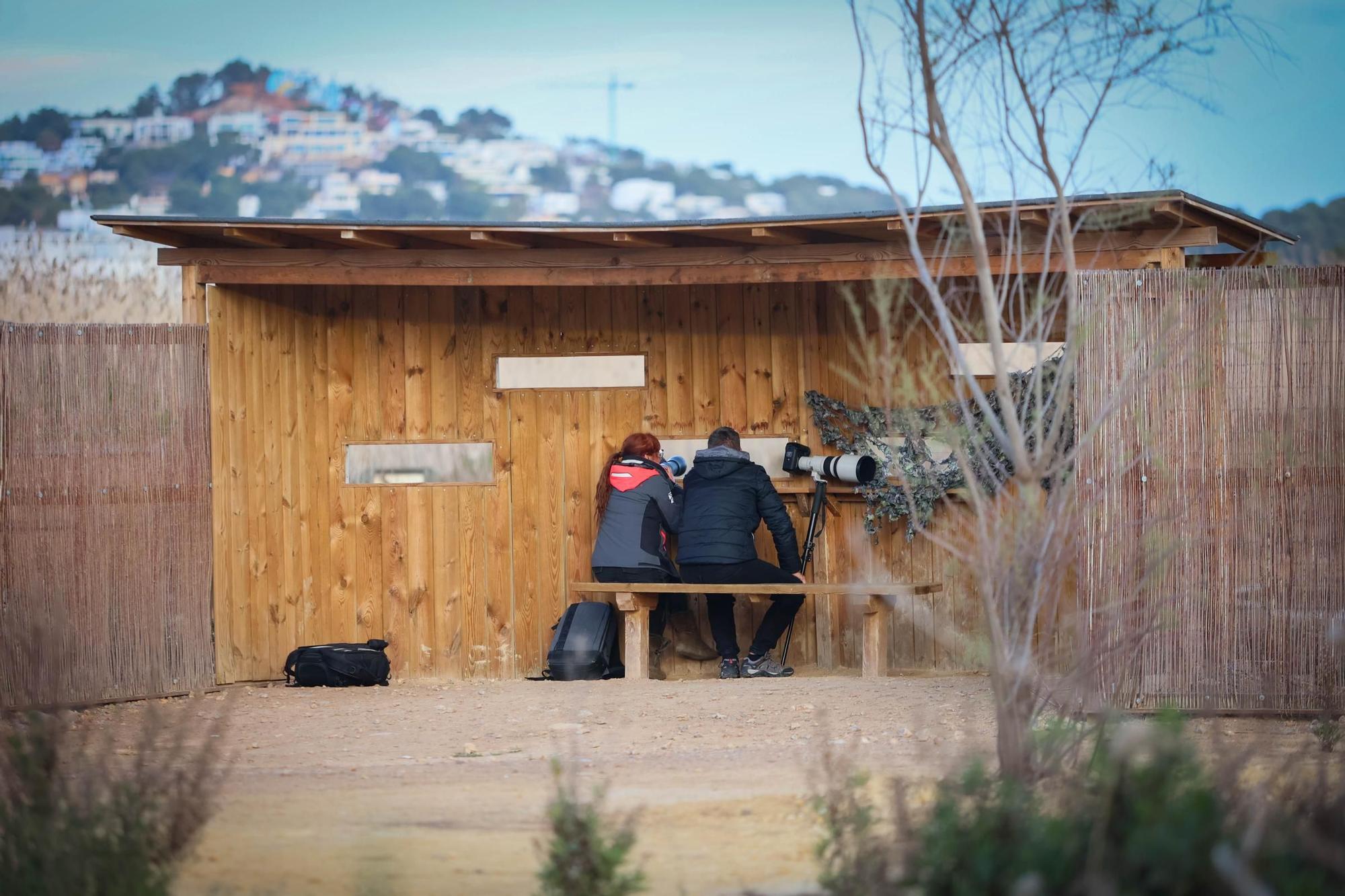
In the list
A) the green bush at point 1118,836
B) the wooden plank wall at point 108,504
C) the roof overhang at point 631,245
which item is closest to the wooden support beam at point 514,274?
the roof overhang at point 631,245

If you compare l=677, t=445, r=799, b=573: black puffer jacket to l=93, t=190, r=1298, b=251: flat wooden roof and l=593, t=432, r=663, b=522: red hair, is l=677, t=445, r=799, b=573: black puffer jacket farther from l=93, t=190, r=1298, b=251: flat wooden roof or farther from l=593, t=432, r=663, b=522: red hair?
l=93, t=190, r=1298, b=251: flat wooden roof

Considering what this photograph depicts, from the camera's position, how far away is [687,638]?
387 inches

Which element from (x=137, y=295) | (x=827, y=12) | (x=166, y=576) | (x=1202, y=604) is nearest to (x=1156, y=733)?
(x=1202, y=604)

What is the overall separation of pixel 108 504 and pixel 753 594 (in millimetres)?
4085

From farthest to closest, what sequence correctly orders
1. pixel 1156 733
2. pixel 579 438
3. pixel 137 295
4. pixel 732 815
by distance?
pixel 137 295 → pixel 579 438 → pixel 732 815 → pixel 1156 733

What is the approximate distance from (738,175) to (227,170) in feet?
64.5

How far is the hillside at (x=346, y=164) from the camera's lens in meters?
46.8

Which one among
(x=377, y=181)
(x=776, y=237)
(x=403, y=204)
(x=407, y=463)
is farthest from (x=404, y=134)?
(x=776, y=237)

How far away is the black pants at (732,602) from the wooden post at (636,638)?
1.21ft

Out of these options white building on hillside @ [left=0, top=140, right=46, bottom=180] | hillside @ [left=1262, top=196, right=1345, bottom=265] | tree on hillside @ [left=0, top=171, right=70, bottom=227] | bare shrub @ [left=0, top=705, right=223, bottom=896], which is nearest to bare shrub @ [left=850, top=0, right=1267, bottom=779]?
bare shrub @ [left=0, top=705, right=223, bottom=896]

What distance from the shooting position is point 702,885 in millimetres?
3975

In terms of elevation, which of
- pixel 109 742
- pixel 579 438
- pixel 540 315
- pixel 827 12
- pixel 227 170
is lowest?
pixel 109 742

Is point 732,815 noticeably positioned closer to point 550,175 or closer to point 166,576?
point 166,576

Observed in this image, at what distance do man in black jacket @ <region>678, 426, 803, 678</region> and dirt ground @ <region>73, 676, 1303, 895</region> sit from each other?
2.52 feet
